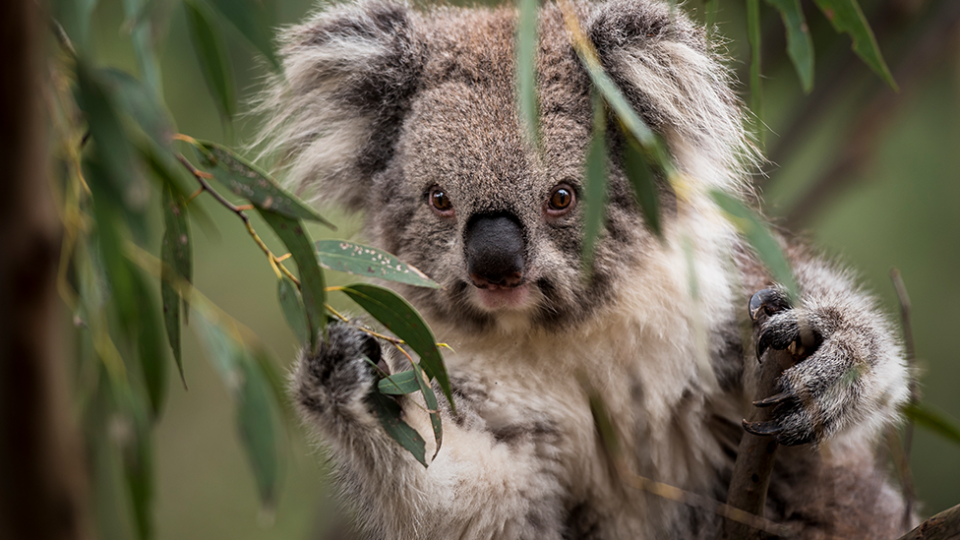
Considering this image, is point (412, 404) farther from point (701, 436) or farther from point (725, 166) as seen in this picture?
point (725, 166)

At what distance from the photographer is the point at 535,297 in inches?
77.4

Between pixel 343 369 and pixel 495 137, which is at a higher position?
pixel 495 137

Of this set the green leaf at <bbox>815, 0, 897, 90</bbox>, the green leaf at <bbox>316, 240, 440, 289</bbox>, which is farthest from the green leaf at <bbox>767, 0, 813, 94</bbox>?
the green leaf at <bbox>316, 240, 440, 289</bbox>

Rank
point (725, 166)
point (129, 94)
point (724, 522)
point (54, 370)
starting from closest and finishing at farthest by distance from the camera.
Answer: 1. point (54, 370)
2. point (129, 94)
3. point (724, 522)
4. point (725, 166)

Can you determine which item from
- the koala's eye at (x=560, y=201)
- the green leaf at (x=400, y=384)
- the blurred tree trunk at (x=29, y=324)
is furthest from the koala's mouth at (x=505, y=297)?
the blurred tree trunk at (x=29, y=324)

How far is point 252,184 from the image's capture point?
1.39 m

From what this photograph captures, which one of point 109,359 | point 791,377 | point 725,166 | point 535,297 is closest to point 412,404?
point 535,297

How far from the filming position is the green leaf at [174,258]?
143 cm

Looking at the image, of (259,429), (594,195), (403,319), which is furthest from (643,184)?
(259,429)

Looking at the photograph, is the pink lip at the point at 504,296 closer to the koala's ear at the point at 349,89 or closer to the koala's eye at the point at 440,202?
the koala's eye at the point at 440,202

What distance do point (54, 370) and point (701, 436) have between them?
1668 mm

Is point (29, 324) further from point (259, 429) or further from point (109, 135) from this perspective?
point (259, 429)

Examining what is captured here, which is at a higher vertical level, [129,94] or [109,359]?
[129,94]

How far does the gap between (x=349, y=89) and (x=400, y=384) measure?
3.38 feet
